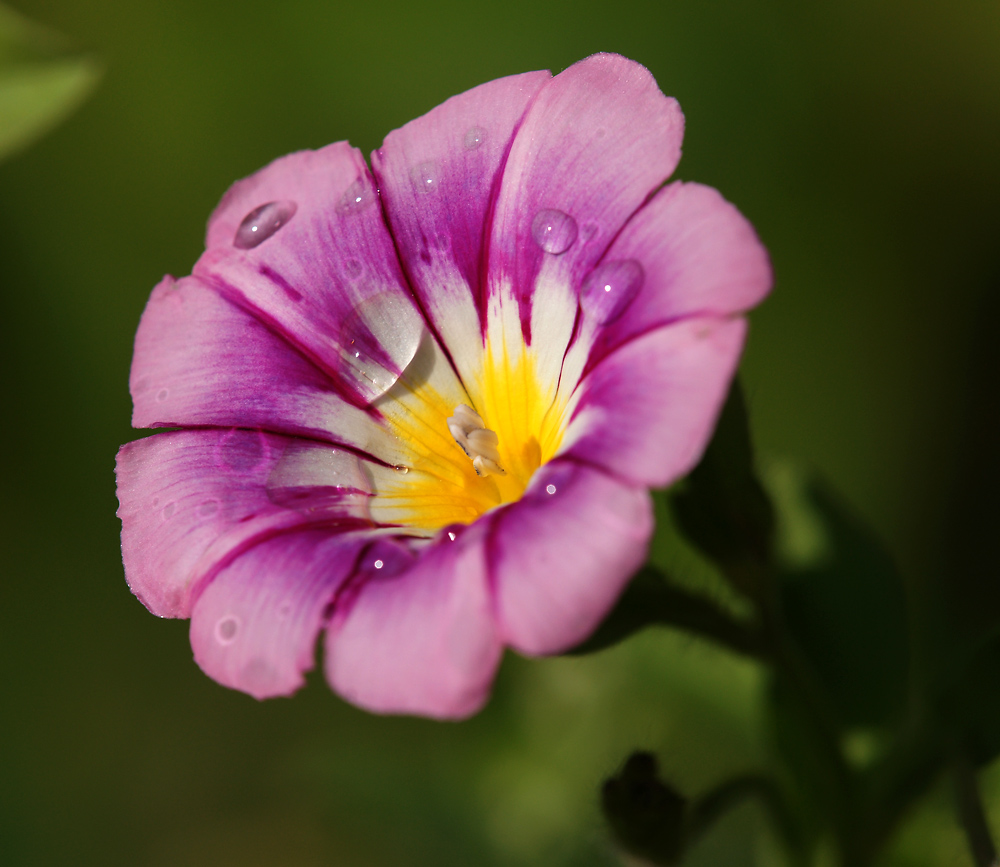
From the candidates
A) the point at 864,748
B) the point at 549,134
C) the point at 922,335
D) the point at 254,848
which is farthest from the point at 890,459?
the point at 254,848

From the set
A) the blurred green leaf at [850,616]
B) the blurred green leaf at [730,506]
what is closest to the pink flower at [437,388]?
→ the blurred green leaf at [730,506]

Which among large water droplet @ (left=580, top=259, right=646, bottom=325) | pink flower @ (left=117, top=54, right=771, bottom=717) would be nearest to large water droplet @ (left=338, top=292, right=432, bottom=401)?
pink flower @ (left=117, top=54, right=771, bottom=717)

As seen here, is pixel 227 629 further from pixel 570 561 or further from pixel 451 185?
pixel 451 185

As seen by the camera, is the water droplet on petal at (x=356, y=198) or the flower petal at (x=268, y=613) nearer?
the flower petal at (x=268, y=613)

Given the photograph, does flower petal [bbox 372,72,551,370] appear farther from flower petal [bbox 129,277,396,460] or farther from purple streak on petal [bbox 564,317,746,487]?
purple streak on petal [bbox 564,317,746,487]

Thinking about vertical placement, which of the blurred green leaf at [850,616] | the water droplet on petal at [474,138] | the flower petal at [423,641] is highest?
the water droplet on petal at [474,138]

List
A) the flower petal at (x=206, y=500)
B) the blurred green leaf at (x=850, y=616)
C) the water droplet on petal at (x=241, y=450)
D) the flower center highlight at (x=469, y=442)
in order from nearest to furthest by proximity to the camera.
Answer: the flower petal at (x=206, y=500) < the water droplet on petal at (x=241, y=450) < the flower center highlight at (x=469, y=442) < the blurred green leaf at (x=850, y=616)

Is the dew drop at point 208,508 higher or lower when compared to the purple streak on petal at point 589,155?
lower

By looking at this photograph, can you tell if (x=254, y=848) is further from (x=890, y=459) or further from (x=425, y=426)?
(x=890, y=459)

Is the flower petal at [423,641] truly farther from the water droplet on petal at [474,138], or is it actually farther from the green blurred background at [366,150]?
the green blurred background at [366,150]
